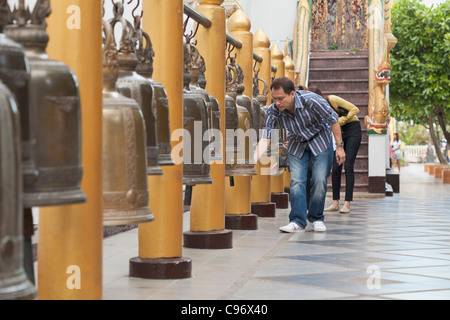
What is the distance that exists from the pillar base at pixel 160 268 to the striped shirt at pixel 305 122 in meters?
2.69

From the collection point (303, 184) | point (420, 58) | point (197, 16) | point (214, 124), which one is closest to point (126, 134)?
point (214, 124)

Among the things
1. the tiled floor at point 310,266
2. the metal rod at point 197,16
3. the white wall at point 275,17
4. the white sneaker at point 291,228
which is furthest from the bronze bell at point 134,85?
the white wall at point 275,17

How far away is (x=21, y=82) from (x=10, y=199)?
0.33m

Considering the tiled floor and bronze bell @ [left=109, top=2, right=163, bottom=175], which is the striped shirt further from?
bronze bell @ [left=109, top=2, right=163, bottom=175]

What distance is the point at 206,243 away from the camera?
228 inches

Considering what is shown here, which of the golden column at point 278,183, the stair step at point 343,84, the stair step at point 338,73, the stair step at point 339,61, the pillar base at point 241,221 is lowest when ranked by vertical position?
the pillar base at point 241,221

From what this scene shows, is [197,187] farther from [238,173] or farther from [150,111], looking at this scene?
[150,111]

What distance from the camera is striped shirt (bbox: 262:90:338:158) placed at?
23.3 feet

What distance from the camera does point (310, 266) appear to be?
4.97m

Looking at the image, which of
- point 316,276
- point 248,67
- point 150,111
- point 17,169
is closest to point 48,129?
point 17,169

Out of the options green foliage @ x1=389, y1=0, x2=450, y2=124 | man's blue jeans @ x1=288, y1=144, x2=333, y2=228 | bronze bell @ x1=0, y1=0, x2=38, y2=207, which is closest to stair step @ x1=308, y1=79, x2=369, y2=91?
green foliage @ x1=389, y1=0, x2=450, y2=124

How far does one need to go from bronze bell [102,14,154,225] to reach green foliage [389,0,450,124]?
18.8m

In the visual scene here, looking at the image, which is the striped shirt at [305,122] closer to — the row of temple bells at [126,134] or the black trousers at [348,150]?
the black trousers at [348,150]

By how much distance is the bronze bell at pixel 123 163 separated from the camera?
2691mm
